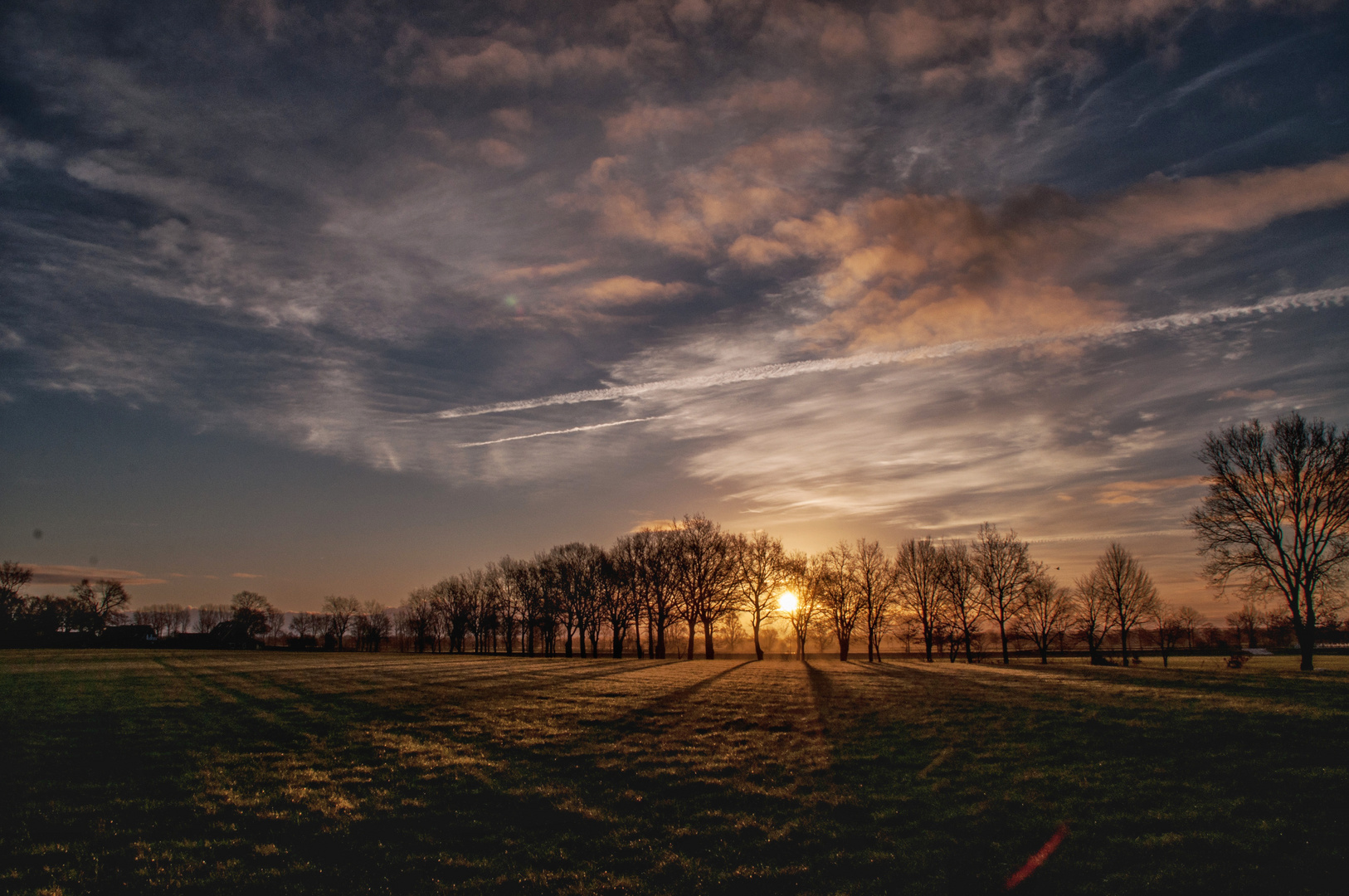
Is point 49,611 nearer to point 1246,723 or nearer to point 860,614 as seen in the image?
point 860,614

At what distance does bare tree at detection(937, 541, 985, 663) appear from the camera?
84.9 metres

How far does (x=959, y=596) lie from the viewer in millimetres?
86000

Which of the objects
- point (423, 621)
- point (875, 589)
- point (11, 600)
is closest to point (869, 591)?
point (875, 589)

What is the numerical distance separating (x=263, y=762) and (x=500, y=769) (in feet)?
19.2

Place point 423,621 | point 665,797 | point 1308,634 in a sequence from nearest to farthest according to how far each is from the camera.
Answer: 1. point 665,797
2. point 1308,634
3. point 423,621

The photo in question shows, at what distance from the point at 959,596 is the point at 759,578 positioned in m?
27.7

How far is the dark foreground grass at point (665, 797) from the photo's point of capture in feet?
30.8

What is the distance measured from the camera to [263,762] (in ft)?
49.7

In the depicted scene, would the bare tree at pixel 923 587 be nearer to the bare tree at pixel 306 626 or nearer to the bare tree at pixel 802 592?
the bare tree at pixel 802 592

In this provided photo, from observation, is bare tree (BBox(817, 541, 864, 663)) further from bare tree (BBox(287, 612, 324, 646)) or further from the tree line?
bare tree (BBox(287, 612, 324, 646))

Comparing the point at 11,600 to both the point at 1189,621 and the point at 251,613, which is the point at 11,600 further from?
the point at 1189,621

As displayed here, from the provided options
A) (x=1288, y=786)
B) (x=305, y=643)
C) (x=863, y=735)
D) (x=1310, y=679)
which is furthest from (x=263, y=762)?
(x=305, y=643)

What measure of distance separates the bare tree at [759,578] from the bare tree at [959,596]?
72.5 ft

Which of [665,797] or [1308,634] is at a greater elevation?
[665,797]
